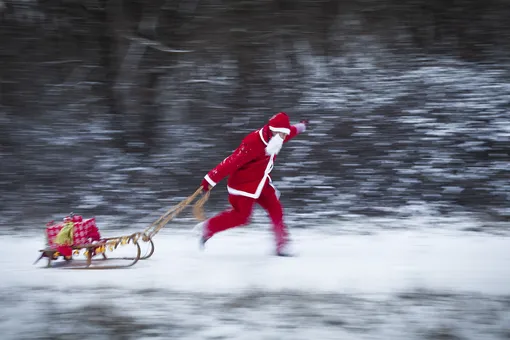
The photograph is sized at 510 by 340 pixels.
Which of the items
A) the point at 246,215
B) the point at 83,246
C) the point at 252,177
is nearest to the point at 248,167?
the point at 252,177

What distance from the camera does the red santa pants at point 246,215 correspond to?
17.9 ft

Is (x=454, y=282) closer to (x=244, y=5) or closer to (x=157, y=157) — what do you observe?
(x=157, y=157)

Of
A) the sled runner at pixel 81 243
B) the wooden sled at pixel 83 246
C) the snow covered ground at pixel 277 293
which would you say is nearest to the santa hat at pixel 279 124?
the sled runner at pixel 81 243

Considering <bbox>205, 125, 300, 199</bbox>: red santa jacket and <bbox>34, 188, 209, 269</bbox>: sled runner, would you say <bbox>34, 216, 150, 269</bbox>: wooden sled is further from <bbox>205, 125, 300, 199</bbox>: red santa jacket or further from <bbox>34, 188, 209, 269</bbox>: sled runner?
<bbox>205, 125, 300, 199</bbox>: red santa jacket

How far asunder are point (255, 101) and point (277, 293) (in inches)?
259

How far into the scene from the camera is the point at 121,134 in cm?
1044

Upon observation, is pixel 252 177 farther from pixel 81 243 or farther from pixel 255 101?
pixel 255 101

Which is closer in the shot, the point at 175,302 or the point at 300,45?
the point at 175,302

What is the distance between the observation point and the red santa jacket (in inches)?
208

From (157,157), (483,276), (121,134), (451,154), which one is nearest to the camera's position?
(483,276)

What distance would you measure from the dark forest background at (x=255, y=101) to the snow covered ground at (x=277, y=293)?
6.14ft

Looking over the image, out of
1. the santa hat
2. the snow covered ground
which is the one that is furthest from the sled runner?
the santa hat

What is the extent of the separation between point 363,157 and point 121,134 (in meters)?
4.68

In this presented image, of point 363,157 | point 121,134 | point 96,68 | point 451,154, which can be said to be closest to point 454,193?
point 451,154
